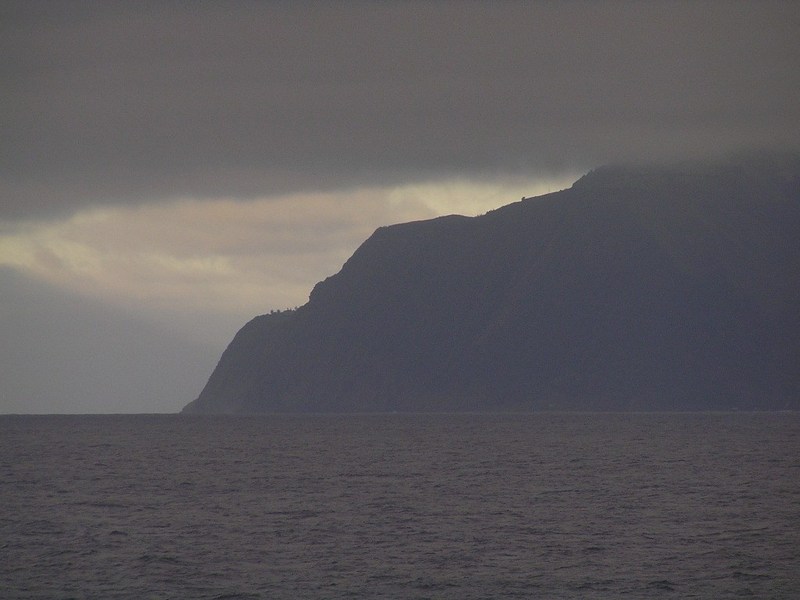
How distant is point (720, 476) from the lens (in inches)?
3327

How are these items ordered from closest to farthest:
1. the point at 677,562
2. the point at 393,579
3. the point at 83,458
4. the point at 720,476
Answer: the point at 393,579, the point at 677,562, the point at 720,476, the point at 83,458

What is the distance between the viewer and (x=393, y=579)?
136ft

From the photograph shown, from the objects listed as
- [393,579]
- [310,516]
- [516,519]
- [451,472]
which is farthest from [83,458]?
[393,579]

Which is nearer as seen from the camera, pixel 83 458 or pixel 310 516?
pixel 310 516

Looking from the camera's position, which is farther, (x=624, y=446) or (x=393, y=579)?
(x=624, y=446)

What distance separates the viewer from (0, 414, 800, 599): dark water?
1596 inches

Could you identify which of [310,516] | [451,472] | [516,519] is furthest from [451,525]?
[451,472]

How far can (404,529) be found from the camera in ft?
178

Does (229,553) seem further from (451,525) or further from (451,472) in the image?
(451,472)

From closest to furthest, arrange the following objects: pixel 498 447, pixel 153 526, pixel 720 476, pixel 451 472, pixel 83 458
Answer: pixel 153 526, pixel 720 476, pixel 451 472, pixel 83 458, pixel 498 447

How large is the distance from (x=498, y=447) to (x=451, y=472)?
1697 inches

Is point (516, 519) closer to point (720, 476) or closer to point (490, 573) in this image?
point (490, 573)

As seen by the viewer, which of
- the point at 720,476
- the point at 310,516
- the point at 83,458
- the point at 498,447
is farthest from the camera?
the point at 498,447

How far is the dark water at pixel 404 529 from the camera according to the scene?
40.5 meters
